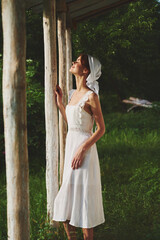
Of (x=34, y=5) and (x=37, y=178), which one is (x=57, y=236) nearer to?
(x=37, y=178)

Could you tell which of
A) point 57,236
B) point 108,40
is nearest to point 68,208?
point 57,236

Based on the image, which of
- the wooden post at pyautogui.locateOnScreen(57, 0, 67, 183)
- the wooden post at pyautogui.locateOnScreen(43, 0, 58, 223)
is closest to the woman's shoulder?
the wooden post at pyautogui.locateOnScreen(43, 0, 58, 223)

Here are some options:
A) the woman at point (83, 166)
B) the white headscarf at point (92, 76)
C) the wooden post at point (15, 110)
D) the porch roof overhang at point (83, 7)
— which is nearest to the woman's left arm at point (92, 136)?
the woman at point (83, 166)

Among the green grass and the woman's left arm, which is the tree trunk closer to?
the green grass

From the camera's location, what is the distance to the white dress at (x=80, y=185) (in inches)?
139

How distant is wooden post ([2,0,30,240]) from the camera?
2.72 metres

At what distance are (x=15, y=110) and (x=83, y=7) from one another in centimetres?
366

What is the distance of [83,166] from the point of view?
11.6ft

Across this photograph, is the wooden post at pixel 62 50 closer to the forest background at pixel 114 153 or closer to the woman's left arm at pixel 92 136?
the forest background at pixel 114 153

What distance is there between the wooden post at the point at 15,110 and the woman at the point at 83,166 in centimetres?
75

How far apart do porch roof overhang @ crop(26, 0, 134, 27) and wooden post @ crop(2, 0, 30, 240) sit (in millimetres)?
2450

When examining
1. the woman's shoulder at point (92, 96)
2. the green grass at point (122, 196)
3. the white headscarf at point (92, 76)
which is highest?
the white headscarf at point (92, 76)

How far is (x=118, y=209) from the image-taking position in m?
4.94

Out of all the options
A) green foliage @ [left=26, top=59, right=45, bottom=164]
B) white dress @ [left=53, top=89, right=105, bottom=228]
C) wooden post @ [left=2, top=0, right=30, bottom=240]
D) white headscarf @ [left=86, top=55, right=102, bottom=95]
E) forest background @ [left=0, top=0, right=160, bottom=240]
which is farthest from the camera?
green foliage @ [left=26, top=59, right=45, bottom=164]
